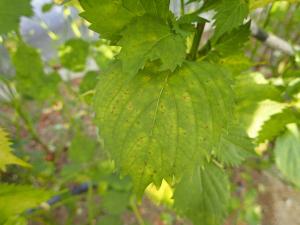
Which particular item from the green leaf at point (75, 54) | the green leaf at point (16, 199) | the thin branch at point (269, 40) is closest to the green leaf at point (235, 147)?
the green leaf at point (16, 199)

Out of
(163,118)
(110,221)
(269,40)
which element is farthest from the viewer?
(110,221)

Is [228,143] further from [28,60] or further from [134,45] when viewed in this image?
[28,60]

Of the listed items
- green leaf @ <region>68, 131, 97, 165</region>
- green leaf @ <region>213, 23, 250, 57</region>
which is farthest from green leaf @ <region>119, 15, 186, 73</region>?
green leaf @ <region>68, 131, 97, 165</region>

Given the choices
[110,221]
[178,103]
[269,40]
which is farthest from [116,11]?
[110,221]

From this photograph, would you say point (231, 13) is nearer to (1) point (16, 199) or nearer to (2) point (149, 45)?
(2) point (149, 45)

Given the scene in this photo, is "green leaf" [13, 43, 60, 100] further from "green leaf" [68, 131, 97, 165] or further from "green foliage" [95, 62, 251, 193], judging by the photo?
"green foliage" [95, 62, 251, 193]

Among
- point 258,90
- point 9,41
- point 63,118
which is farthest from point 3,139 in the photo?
point 63,118
